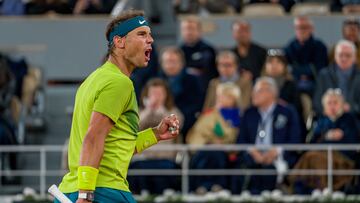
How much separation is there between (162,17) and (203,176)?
15.1ft

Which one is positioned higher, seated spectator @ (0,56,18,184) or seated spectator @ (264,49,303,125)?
seated spectator @ (264,49,303,125)

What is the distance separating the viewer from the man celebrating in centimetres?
784

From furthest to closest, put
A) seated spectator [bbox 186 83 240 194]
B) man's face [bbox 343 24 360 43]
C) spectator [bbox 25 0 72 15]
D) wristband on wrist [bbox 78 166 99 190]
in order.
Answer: spectator [bbox 25 0 72 15] → man's face [bbox 343 24 360 43] → seated spectator [bbox 186 83 240 194] → wristband on wrist [bbox 78 166 99 190]

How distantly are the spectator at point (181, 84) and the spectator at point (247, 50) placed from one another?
84 centimetres

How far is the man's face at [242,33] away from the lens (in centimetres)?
1702

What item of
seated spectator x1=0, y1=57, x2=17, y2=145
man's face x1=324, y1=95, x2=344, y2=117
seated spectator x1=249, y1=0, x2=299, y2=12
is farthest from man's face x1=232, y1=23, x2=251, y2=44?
seated spectator x1=0, y1=57, x2=17, y2=145

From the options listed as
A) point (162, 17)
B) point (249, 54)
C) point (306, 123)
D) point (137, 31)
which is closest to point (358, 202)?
point (306, 123)

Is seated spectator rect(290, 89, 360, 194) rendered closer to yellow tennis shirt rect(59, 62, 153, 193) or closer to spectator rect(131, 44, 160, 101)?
spectator rect(131, 44, 160, 101)

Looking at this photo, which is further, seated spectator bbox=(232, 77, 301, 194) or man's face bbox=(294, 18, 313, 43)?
man's face bbox=(294, 18, 313, 43)

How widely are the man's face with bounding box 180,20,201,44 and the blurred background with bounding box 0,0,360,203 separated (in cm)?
2

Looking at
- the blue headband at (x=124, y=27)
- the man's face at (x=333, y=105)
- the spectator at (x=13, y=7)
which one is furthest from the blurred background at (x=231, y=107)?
the blue headband at (x=124, y=27)

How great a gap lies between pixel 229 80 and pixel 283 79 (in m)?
0.64

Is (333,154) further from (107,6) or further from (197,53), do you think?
(107,6)

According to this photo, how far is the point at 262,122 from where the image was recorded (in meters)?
15.4
